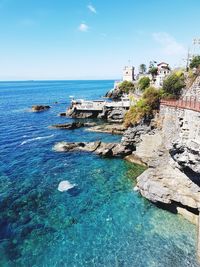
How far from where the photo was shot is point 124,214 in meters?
23.2

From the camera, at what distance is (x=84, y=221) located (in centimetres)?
2248

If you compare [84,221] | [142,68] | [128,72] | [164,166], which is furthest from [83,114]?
[142,68]

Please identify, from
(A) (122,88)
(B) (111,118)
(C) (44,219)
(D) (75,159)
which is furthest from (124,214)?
(A) (122,88)

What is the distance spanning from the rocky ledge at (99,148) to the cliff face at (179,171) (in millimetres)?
9766

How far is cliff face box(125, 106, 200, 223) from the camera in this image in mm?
21562

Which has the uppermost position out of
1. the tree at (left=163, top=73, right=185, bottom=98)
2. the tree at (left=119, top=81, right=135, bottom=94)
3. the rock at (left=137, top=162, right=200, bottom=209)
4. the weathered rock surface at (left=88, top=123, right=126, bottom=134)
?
the tree at (left=163, top=73, right=185, bottom=98)

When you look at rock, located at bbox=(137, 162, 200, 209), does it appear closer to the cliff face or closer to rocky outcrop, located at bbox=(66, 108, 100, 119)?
the cliff face

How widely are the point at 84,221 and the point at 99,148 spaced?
18.1 m

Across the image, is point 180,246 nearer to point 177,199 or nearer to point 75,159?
point 177,199

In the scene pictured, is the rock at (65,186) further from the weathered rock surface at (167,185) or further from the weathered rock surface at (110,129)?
the weathered rock surface at (110,129)

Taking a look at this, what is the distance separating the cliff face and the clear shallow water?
137cm

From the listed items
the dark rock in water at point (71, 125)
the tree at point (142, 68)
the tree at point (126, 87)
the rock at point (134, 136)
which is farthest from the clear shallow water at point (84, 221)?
the tree at point (142, 68)

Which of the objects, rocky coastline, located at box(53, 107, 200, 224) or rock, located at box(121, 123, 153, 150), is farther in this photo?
rock, located at box(121, 123, 153, 150)

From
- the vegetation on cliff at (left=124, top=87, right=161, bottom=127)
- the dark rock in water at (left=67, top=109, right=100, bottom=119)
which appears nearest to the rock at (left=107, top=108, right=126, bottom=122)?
the dark rock in water at (left=67, top=109, right=100, bottom=119)
